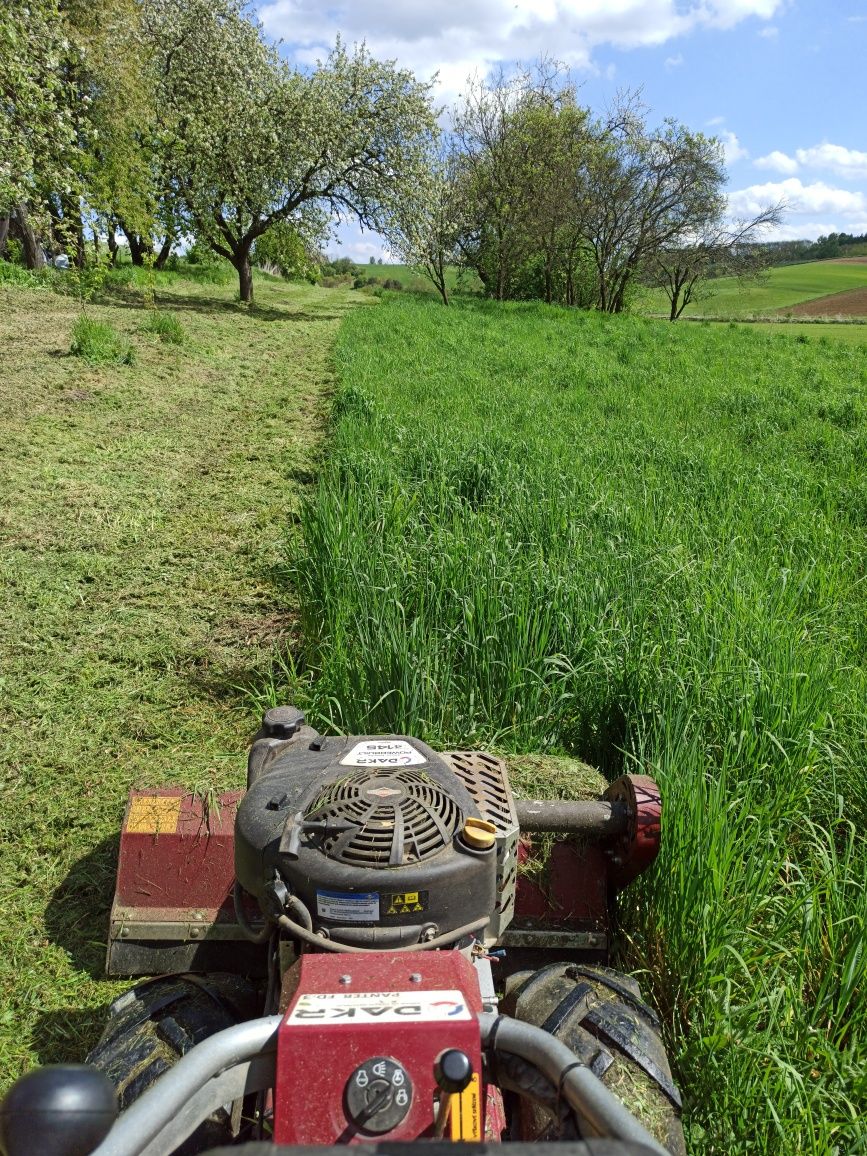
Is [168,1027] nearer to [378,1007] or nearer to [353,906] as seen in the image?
[353,906]

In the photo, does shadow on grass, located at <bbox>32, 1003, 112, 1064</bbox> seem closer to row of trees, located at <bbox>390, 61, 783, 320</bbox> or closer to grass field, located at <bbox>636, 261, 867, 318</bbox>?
row of trees, located at <bbox>390, 61, 783, 320</bbox>

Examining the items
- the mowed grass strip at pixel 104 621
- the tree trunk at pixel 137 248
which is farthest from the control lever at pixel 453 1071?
the tree trunk at pixel 137 248

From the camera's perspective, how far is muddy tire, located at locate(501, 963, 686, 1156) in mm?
1712

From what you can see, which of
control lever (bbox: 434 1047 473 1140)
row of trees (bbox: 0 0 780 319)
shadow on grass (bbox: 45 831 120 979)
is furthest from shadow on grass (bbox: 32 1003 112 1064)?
row of trees (bbox: 0 0 780 319)

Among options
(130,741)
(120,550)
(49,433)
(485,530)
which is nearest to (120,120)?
(49,433)

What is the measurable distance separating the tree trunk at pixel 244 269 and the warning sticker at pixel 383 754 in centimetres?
2114

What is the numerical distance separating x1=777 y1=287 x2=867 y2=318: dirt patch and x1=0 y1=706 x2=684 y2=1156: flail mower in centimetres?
4128

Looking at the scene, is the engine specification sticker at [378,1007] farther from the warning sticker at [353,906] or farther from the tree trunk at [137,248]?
the tree trunk at [137,248]

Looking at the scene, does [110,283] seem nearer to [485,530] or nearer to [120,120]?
[120,120]

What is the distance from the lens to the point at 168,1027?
1.90 metres

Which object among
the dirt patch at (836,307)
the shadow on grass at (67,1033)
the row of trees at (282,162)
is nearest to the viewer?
the shadow on grass at (67,1033)

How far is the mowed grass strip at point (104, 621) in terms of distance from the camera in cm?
269

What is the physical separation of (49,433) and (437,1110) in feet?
24.7

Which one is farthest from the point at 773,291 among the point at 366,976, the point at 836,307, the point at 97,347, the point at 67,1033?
the point at 366,976
